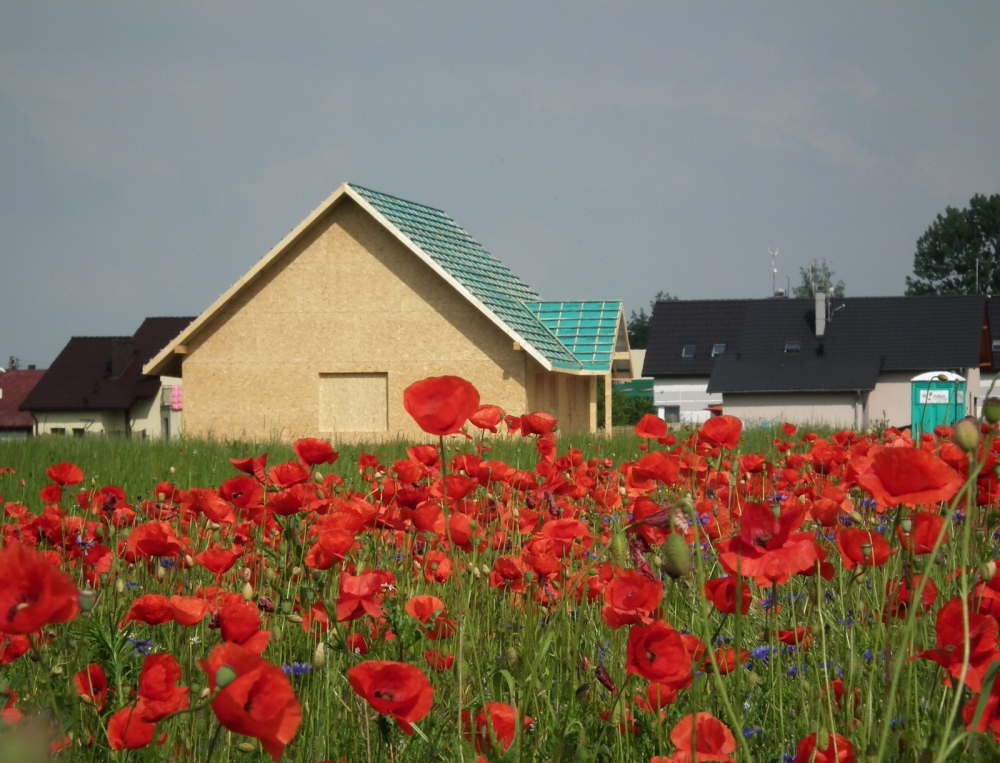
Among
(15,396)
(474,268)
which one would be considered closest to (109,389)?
(15,396)

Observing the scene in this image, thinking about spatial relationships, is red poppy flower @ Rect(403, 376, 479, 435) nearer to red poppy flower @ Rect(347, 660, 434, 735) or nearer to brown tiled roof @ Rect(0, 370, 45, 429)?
red poppy flower @ Rect(347, 660, 434, 735)

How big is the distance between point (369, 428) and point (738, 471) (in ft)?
56.0

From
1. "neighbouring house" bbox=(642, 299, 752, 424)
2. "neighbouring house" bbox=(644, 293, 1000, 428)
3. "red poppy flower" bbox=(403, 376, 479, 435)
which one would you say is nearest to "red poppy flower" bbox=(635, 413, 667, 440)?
"red poppy flower" bbox=(403, 376, 479, 435)

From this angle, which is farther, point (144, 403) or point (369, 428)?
point (144, 403)

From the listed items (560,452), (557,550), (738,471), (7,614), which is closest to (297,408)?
(560,452)

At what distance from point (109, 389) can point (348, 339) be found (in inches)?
1287

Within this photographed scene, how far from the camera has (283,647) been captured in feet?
10.8

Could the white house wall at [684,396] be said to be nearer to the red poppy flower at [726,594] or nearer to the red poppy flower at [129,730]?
the red poppy flower at [726,594]

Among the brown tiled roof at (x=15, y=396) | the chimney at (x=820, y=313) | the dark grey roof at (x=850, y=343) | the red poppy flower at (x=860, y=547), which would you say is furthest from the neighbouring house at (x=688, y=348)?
the red poppy flower at (x=860, y=547)

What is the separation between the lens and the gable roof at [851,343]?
45.2m

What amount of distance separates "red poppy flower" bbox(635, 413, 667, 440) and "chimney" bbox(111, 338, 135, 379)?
51309 mm

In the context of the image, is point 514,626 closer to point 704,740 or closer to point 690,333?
point 704,740

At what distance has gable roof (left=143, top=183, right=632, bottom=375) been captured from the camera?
20953 mm

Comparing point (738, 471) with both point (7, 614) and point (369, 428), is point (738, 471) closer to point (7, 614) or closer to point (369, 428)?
point (7, 614)
